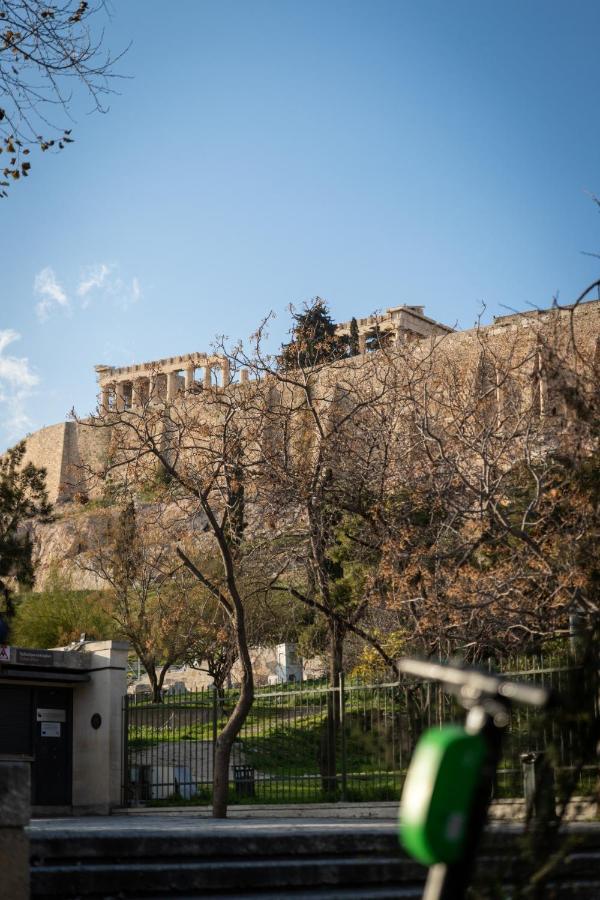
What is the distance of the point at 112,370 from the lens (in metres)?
111

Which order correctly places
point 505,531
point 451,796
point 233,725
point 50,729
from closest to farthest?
point 451,796 → point 233,725 → point 505,531 → point 50,729

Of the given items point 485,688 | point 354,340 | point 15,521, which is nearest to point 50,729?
point 15,521

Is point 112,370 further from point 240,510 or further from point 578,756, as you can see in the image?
point 578,756

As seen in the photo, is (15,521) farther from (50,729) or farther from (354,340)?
(354,340)

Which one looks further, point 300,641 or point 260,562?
point 300,641

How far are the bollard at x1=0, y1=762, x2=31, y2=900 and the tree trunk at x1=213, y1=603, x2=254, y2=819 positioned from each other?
7306 millimetres

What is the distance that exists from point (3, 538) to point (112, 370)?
3172 inches

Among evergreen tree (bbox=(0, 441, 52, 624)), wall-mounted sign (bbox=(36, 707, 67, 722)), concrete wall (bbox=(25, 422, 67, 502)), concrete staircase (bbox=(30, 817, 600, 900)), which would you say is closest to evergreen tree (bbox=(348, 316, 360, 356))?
concrete wall (bbox=(25, 422, 67, 502))

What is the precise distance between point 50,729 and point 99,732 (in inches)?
30.9

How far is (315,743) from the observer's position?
14891 millimetres

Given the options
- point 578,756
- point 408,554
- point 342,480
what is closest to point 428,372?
point 342,480

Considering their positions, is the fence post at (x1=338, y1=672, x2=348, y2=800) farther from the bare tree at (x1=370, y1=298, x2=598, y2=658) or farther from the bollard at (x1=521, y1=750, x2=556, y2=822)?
the bollard at (x1=521, y1=750, x2=556, y2=822)

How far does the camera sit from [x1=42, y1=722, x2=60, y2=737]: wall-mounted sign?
17797mm

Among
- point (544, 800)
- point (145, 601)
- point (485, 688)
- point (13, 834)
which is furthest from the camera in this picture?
point (145, 601)
